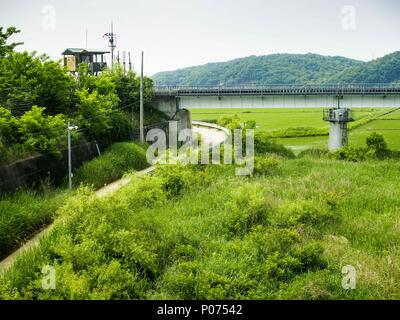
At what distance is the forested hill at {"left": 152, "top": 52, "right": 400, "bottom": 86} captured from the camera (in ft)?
341

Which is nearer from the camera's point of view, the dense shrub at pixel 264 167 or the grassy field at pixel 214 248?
the grassy field at pixel 214 248

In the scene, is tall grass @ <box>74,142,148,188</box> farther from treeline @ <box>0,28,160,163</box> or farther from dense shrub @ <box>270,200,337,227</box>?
dense shrub @ <box>270,200,337,227</box>

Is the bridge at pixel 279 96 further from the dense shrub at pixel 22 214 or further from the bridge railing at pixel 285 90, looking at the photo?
the dense shrub at pixel 22 214

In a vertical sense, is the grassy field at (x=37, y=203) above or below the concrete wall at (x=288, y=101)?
below

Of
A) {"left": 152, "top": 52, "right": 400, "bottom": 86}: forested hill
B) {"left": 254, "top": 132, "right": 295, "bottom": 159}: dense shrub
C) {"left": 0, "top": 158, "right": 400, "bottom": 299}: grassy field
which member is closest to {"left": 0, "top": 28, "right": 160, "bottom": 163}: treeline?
{"left": 0, "top": 158, "right": 400, "bottom": 299}: grassy field

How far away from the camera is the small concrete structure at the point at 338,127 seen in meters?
42.5

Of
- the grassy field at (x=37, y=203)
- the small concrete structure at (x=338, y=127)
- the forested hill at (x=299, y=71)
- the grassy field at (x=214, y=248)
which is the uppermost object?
the forested hill at (x=299, y=71)

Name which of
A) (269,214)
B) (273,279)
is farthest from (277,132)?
(273,279)

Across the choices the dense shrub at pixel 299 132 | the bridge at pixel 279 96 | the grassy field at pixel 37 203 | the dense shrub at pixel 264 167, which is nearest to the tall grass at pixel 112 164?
the grassy field at pixel 37 203

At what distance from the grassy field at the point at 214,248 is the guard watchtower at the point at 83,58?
29.8m

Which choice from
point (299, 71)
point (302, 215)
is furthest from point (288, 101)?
point (299, 71)

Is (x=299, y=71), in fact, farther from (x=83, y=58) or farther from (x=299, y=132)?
(x=83, y=58)

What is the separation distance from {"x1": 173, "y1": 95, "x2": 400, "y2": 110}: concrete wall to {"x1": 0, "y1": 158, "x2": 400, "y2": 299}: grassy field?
24.0 metres
